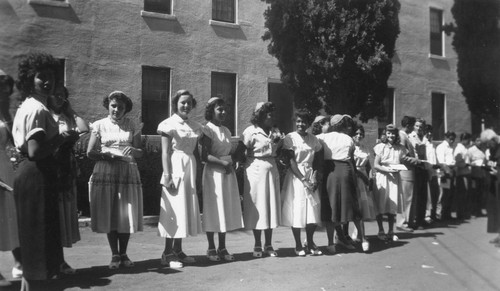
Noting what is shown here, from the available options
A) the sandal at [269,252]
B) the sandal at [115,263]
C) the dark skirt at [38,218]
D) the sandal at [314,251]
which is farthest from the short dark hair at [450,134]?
the dark skirt at [38,218]

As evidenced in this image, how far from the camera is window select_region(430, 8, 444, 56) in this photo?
34.4ft

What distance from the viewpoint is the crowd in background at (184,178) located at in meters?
4.57

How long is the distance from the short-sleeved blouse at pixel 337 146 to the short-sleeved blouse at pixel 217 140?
163 cm

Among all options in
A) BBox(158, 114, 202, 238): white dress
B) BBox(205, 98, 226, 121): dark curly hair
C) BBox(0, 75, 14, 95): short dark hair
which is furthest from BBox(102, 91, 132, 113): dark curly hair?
BBox(0, 75, 14, 95): short dark hair

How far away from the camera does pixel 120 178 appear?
5.93 m

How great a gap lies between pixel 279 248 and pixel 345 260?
4.12ft

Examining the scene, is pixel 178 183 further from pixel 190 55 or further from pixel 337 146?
pixel 190 55

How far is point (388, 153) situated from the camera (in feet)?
30.4

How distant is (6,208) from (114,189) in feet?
3.96

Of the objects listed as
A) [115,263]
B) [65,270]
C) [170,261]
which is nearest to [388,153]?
[170,261]

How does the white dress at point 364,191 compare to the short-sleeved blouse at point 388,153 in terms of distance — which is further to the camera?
the short-sleeved blouse at point 388,153

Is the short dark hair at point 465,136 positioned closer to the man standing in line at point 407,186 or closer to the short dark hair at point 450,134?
the short dark hair at point 450,134

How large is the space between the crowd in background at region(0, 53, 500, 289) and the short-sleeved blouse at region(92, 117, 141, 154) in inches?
0.4

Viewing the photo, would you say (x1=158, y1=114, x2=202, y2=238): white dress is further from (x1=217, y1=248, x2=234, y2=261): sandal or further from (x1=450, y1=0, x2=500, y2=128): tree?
(x1=450, y1=0, x2=500, y2=128): tree
